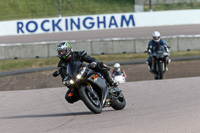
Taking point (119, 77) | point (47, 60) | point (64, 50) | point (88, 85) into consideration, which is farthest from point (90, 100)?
point (47, 60)

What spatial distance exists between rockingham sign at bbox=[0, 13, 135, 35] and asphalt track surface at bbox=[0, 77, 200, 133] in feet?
58.0

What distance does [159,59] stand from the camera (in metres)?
15.7

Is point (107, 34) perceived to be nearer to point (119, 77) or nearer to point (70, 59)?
point (119, 77)

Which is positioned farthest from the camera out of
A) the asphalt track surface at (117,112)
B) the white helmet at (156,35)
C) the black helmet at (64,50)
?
the white helmet at (156,35)

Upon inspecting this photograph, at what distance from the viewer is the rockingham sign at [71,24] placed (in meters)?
29.7

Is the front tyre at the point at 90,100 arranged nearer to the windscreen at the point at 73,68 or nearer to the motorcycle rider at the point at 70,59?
the windscreen at the point at 73,68

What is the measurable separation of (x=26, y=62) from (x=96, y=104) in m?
14.7

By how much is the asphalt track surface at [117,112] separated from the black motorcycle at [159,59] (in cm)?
307

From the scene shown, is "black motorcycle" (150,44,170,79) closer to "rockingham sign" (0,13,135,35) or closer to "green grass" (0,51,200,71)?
"green grass" (0,51,200,71)

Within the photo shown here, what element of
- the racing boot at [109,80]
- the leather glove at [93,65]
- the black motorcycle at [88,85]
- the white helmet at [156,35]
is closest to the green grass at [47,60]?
the white helmet at [156,35]

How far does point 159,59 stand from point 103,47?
24.1 feet

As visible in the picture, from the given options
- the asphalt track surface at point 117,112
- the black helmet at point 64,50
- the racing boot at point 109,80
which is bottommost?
the asphalt track surface at point 117,112

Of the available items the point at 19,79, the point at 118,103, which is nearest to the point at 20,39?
the point at 19,79

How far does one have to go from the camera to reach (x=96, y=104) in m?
7.57
